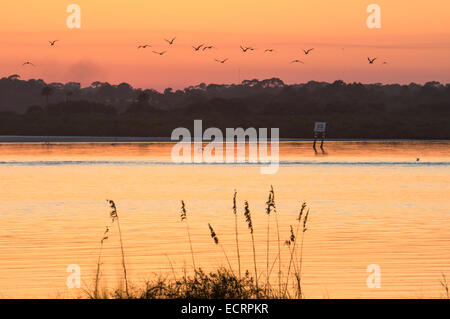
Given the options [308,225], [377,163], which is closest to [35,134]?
[377,163]

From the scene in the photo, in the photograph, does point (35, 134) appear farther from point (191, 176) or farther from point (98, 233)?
point (98, 233)

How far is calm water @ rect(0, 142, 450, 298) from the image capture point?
62.0 feet

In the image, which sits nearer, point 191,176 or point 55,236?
point 55,236

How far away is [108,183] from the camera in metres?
51.1

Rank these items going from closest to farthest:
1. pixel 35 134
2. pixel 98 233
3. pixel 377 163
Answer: pixel 98 233 < pixel 377 163 < pixel 35 134

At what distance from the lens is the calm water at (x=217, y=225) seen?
62.0 feet

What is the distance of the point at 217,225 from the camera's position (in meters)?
29.6

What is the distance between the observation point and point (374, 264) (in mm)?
20656

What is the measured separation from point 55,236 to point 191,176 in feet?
110
